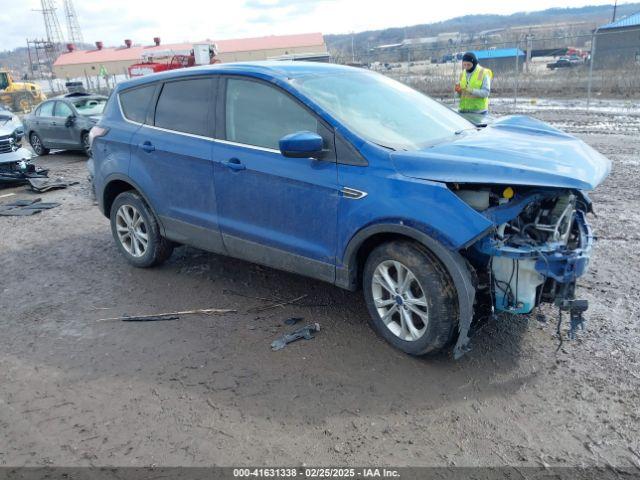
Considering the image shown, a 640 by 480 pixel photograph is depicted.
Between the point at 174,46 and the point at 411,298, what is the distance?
5685 cm

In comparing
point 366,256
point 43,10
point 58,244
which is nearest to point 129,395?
point 366,256

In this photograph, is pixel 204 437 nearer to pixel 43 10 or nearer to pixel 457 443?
pixel 457 443

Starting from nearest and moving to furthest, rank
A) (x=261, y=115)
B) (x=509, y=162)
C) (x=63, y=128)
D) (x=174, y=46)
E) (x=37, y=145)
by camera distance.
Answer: (x=509, y=162), (x=261, y=115), (x=63, y=128), (x=37, y=145), (x=174, y=46)

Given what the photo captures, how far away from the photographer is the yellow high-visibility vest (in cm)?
812

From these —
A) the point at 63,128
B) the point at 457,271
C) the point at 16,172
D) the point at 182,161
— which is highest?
the point at 182,161

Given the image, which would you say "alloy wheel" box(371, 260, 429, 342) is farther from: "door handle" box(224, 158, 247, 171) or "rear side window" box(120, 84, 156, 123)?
"rear side window" box(120, 84, 156, 123)

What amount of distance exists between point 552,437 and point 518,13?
179m

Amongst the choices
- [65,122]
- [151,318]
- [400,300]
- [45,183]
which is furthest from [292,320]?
[65,122]

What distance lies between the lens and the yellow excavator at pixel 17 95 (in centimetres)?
3316

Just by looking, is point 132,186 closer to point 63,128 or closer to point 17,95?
point 63,128

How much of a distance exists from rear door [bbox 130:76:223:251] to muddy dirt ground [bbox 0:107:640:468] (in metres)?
0.65

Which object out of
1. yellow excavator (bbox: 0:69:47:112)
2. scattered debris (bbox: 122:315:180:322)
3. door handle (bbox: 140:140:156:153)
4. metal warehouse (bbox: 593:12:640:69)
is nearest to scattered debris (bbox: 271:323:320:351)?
scattered debris (bbox: 122:315:180:322)

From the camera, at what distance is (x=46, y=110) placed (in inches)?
547

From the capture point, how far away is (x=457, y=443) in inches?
115
